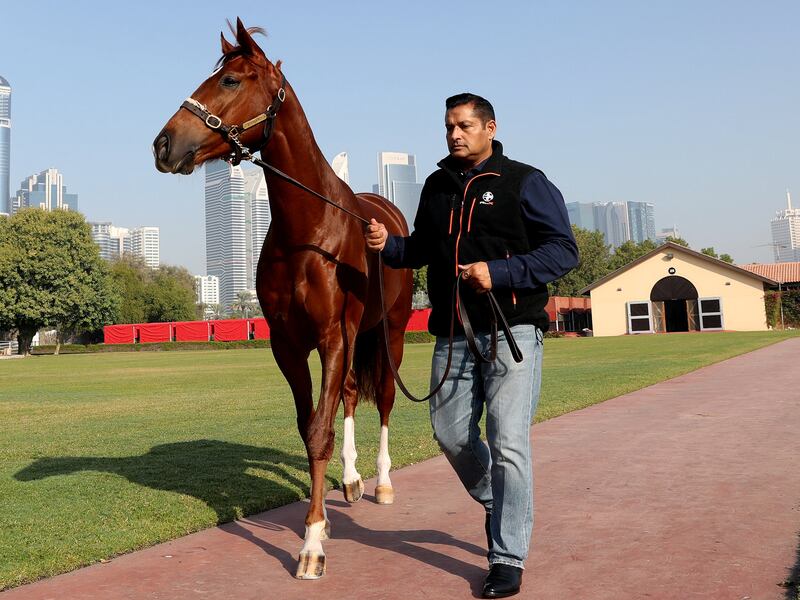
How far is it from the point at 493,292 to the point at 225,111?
1.89m

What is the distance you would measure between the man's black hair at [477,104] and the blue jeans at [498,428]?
106cm

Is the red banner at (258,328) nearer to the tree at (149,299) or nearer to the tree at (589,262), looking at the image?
the tree at (149,299)

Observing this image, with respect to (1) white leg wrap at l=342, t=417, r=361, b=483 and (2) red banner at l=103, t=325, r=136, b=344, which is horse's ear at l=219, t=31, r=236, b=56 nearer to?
(1) white leg wrap at l=342, t=417, r=361, b=483

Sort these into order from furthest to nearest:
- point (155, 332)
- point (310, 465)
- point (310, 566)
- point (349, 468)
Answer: point (155, 332), point (349, 468), point (310, 465), point (310, 566)

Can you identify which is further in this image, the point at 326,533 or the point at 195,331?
the point at 195,331

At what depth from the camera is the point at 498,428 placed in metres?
3.59

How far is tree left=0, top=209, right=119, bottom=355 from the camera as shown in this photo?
5853 centimetres

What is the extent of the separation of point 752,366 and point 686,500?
45.8 ft

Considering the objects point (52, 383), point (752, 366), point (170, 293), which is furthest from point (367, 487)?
point (170, 293)

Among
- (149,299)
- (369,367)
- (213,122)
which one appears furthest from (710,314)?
(149,299)

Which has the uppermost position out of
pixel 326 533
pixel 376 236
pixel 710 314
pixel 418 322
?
pixel 418 322

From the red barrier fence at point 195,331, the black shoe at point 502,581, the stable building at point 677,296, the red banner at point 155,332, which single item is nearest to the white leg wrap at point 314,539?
the black shoe at point 502,581

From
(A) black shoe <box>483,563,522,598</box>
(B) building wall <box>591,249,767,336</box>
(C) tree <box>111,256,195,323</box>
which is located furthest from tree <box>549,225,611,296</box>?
(A) black shoe <box>483,563,522,598</box>

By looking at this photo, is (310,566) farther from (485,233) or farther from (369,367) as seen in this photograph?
(369,367)
